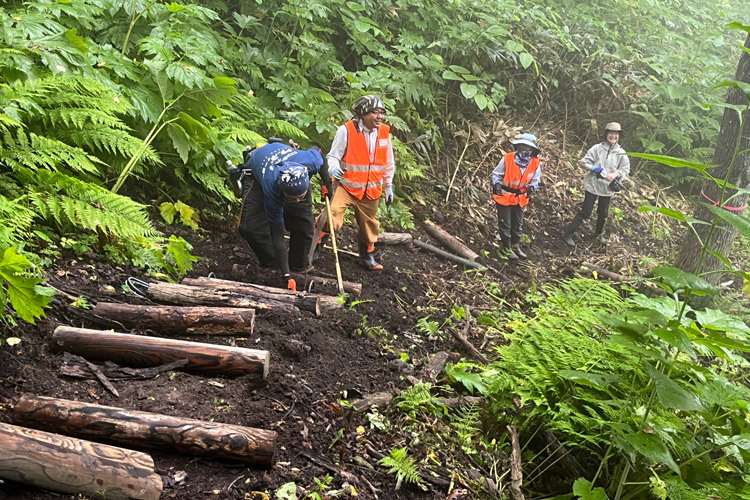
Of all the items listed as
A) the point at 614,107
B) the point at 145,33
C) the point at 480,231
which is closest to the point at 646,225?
the point at 614,107

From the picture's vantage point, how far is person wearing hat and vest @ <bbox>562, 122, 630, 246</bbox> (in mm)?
9219

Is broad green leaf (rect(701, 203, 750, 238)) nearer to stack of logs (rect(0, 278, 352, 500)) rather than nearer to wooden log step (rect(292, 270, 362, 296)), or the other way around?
stack of logs (rect(0, 278, 352, 500))

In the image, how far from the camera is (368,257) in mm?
6801

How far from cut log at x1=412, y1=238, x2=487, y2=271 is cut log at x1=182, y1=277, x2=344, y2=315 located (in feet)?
9.95

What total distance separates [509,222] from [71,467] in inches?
287

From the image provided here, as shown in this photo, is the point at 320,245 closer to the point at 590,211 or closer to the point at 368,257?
the point at 368,257

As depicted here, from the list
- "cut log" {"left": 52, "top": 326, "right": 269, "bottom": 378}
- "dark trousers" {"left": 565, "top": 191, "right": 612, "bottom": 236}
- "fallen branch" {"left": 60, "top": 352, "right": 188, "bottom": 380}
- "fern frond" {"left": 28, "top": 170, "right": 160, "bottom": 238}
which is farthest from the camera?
"dark trousers" {"left": 565, "top": 191, "right": 612, "bottom": 236}

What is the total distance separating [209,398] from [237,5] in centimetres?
721

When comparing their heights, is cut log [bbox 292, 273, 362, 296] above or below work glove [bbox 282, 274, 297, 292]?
below

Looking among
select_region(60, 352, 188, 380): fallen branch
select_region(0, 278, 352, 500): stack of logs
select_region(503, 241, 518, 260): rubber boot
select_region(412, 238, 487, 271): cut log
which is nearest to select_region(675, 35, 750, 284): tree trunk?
select_region(503, 241, 518, 260): rubber boot

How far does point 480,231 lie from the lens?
912 cm

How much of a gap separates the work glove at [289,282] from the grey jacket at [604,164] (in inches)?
242

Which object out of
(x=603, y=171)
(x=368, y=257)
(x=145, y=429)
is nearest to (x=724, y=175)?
(x=603, y=171)

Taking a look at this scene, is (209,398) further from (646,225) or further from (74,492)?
(646,225)
